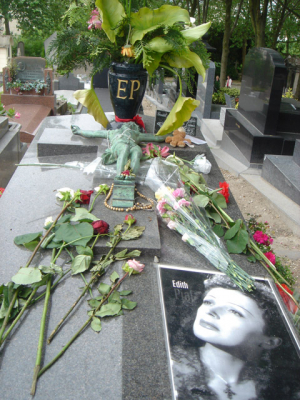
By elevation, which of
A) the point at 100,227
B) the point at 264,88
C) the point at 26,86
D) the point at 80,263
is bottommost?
the point at 26,86

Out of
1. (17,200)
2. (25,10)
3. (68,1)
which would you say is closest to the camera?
(17,200)

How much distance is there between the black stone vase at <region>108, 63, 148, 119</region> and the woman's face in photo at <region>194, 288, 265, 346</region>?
2484 mm

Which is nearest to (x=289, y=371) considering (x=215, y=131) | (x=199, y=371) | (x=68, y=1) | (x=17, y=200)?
(x=199, y=371)

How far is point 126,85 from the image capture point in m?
4.00

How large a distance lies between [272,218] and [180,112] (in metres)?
2.18

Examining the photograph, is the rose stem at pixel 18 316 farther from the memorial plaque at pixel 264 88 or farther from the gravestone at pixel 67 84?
the gravestone at pixel 67 84

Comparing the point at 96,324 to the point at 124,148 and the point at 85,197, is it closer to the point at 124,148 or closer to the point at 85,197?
the point at 85,197

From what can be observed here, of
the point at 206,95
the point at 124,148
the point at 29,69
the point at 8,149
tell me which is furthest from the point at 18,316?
the point at 29,69

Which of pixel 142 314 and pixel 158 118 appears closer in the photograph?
pixel 142 314

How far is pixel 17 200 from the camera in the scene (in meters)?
3.14

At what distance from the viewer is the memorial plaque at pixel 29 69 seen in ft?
31.6

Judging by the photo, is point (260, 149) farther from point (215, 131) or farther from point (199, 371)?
point (199, 371)

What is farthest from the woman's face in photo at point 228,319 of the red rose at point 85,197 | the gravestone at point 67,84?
the gravestone at point 67,84

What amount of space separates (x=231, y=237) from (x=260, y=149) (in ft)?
13.7
